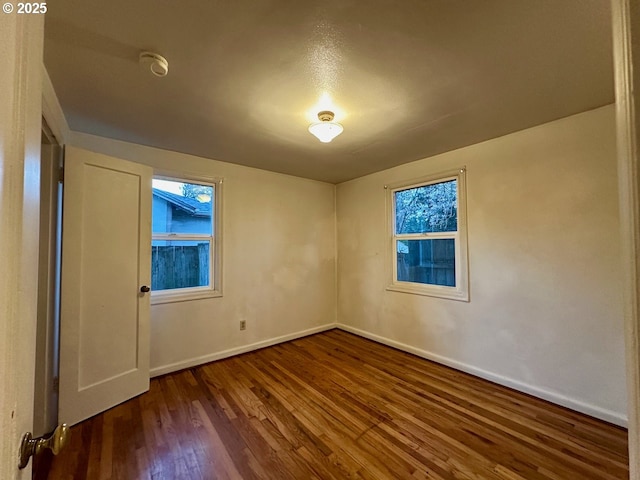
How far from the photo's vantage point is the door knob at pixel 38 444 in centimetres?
51

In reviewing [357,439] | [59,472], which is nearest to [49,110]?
[59,472]

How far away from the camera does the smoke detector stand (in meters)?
1.46

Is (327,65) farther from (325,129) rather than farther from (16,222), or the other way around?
(16,222)

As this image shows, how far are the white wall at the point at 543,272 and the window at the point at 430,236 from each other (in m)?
0.11

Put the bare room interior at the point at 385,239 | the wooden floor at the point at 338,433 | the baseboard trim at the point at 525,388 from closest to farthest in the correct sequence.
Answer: the bare room interior at the point at 385,239
the wooden floor at the point at 338,433
the baseboard trim at the point at 525,388

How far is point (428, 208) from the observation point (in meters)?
3.25

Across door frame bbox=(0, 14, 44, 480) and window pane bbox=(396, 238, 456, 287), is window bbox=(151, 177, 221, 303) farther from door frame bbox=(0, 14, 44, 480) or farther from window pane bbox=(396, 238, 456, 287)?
door frame bbox=(0, 14, 44, 480)

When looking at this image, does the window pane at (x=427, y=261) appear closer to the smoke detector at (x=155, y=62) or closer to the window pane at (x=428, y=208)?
the window pane at (x=428, y=208)

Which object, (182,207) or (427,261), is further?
(427,261)

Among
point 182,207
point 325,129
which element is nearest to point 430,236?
point 325,129

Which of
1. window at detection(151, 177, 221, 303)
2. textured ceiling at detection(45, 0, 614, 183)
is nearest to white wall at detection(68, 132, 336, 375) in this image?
window at detection(151, 177, 221, 303)

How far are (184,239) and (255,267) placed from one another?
0.90 meters

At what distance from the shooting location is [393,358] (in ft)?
10.5

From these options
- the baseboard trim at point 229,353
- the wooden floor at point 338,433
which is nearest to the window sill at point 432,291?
the wooden floor at point 338,433
